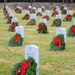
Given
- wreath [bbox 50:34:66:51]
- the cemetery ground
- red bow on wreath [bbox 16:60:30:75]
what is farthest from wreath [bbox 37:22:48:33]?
red bow on wreath [bbox 16:60:30:75]

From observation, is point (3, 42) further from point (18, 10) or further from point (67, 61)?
point (18, 10)

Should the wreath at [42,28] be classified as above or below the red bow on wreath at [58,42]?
below

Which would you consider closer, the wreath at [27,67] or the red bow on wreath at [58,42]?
the wreath at [27,67]

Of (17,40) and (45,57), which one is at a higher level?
(17,40)

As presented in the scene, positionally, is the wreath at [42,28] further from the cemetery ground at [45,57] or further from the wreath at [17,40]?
the wreath at [17,40]

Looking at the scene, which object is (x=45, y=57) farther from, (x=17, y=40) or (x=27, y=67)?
(x=27, y=67)

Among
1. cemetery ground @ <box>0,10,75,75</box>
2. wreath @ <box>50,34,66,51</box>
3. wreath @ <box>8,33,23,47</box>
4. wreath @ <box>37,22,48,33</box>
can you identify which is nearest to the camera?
cemetery ground @ <box>0,10,75,75</box>

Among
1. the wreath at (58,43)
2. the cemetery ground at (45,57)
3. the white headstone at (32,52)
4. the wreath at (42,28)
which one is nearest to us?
the white headstone at (32,52)

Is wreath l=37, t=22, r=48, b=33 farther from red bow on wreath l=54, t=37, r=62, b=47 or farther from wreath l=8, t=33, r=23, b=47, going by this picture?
red bow on wreath l=54, t=37, r=62, b=47

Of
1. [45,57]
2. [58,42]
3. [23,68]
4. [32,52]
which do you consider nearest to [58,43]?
[58,42]

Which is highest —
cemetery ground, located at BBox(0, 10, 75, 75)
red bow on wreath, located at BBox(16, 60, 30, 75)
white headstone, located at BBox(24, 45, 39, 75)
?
white headstone, located at BBox(24, 45, 39, 75)

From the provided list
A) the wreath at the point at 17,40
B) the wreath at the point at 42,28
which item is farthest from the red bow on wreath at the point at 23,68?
the wreath at the point at 42,28

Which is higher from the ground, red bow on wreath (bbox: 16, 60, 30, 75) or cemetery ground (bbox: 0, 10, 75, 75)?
red bow on wreath (bbox: 16, 60, 30, 75)

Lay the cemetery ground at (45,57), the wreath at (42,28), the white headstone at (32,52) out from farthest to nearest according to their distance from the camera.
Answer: the wreath at (42,28) < the cemetery ground at (45,57) < the white headstone at (32,52)
